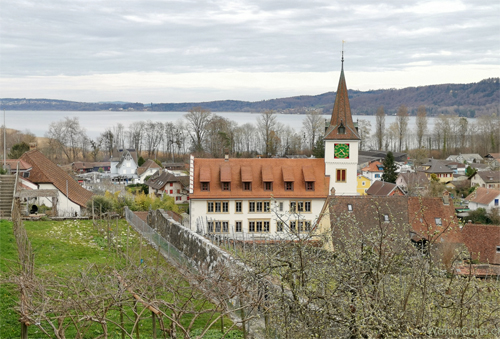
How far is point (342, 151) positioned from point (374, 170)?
42.4 m

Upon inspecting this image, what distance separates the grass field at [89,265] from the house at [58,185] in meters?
4.46

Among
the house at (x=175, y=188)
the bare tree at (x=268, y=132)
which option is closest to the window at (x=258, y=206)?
the house at (x=175, y=188)

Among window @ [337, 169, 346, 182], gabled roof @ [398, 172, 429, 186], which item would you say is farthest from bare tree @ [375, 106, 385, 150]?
window @ [337, 169, 346, 182]

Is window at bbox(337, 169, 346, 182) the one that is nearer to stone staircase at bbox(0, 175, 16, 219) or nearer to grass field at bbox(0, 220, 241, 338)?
grass field at bbox(0, 220, 241, 338)

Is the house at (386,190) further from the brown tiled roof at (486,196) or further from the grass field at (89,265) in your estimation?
the grass field at (89,265)

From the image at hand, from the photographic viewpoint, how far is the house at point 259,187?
117 feet

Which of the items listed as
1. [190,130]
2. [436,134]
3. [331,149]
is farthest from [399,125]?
[331,149]

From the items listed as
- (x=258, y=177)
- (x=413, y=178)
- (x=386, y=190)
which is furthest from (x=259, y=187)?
(x=413, y=178)

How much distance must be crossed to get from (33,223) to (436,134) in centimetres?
10921

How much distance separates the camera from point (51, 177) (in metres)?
26.3

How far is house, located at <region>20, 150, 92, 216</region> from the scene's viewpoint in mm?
24438

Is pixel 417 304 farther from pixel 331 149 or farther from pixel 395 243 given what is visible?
pixel 331 149

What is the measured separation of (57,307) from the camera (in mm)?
7270

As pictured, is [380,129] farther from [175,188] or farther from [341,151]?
[341,151]
